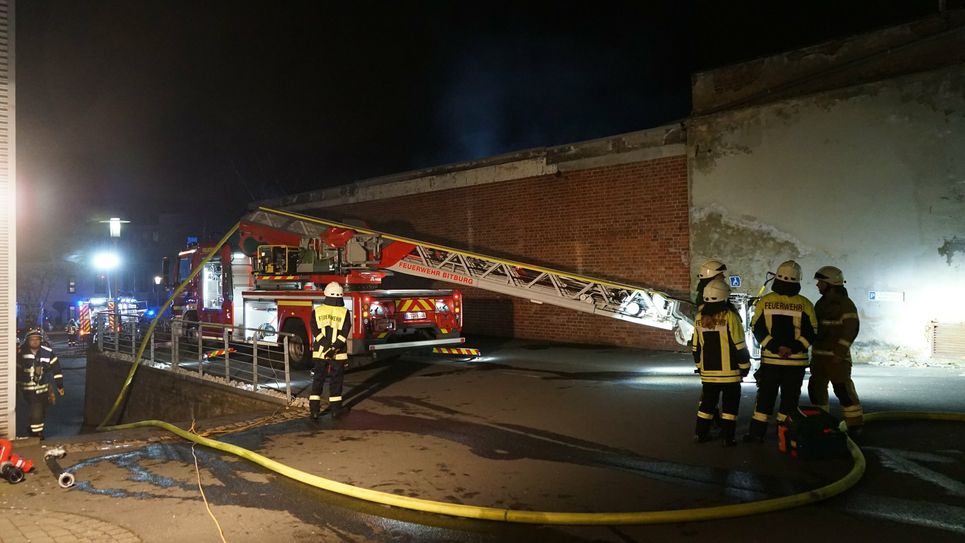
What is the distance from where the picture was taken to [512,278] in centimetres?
1161

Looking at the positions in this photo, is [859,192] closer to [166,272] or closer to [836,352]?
[836,352]

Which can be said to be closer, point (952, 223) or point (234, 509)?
point (234, 509)

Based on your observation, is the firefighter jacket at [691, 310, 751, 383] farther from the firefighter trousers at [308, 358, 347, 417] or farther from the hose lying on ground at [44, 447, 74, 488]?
the hose lying on ground at [44, 447, 74, 488]

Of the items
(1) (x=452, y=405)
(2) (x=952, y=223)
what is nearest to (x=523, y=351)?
(1) (x=452, y=405)

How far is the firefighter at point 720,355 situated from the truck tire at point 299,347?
7.87 metres

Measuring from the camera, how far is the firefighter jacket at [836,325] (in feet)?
21.7

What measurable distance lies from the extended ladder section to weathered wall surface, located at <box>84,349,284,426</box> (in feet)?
10.5

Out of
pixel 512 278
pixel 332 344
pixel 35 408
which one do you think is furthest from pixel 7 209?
pixel 512 278

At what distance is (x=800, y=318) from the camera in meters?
6.25

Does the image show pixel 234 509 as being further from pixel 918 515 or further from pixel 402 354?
pixel 402 354

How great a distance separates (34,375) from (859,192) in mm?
13141

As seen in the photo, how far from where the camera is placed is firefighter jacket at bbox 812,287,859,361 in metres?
6.61

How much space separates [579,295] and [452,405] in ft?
10.9

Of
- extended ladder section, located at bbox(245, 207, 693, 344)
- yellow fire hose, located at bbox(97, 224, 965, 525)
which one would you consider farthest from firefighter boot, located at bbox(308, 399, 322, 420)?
extended ladder section, located at bbox(245, 207, 693, 344)
